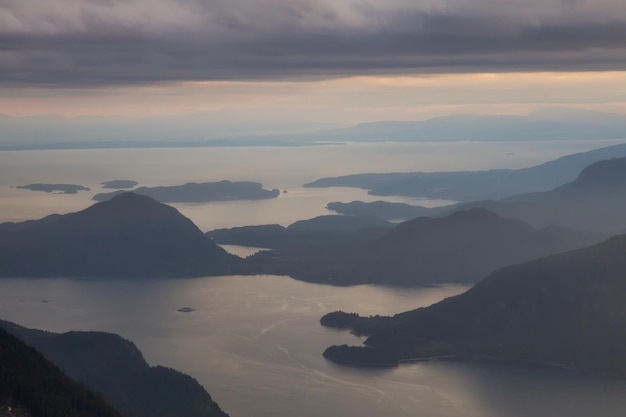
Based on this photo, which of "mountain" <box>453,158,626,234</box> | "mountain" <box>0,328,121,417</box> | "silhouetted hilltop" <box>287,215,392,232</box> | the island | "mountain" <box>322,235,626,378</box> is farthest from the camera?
the island

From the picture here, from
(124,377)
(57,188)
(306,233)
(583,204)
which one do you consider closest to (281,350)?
(124,377)

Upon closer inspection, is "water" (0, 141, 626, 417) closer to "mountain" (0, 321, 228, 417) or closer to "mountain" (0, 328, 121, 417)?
"mountain" (0, 321, 228, 417)

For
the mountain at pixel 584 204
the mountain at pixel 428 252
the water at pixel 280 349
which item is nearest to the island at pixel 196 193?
the mountain at pixel 584 204

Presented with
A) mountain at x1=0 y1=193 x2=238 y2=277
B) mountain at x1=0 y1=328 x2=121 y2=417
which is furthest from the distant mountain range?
mountain at x1=0 y1=328 x2=121 y2=417

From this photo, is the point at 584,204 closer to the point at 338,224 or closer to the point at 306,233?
the point at 338,224

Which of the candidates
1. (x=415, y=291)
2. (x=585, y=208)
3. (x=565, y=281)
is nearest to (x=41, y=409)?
(x=565, y=281)

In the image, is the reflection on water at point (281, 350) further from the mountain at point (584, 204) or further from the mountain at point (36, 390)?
the mountain at point (584, 204)
